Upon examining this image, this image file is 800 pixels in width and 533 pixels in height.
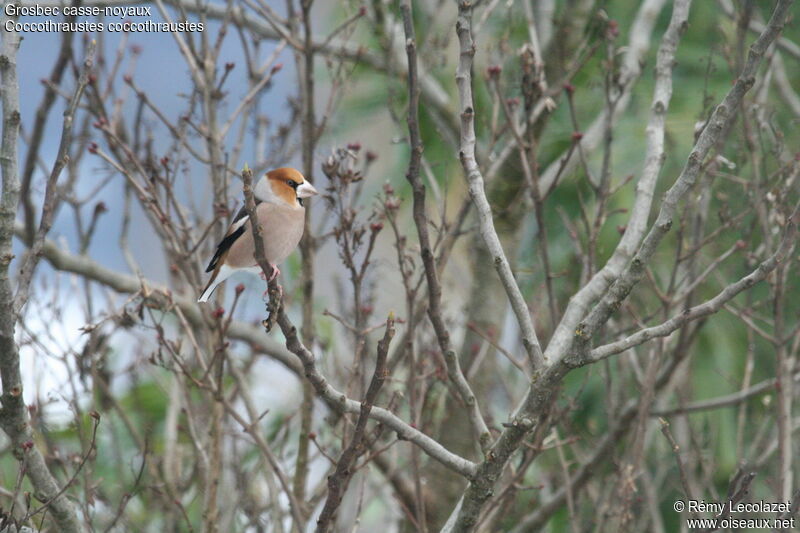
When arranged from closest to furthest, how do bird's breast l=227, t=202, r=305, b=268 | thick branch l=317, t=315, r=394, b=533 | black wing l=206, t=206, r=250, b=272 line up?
thick branch l=317, t=315, r=394, b=533 < bird's breast l=227, t=202, r=305, b=268 < black wing l=206, t=206, r=250, b=272

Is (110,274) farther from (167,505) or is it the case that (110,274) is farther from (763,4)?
(763,4)

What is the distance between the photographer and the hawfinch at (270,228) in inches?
123

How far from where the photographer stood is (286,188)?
3285mm

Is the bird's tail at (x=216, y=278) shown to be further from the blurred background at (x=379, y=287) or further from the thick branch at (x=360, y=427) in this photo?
the thick branch at (x=360, y=427)

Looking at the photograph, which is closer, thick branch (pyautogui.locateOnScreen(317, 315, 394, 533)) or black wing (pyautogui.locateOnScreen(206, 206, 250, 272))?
thick branch (pyautogui.locateOnScreen(317, 315, 394, 533))

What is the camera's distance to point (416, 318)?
3.70 metres

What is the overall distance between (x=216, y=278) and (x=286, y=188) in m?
0.41

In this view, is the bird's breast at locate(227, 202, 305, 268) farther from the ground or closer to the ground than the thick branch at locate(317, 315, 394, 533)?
farther from the ground

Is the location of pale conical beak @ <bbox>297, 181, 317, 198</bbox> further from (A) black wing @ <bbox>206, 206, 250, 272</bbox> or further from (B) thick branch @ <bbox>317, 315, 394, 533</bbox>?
(B) thick branch @ <bbox>317, 315, 394, 533</bbox>

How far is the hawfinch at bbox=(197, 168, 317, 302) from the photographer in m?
3.12

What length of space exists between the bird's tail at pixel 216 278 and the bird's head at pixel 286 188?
0.28 metres

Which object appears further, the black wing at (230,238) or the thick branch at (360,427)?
the black wing at (230,238)

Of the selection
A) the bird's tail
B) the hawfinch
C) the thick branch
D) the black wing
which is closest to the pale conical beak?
the hawfinch

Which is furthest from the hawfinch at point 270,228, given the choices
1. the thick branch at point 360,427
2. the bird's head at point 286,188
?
the thick branch at point 360,427
